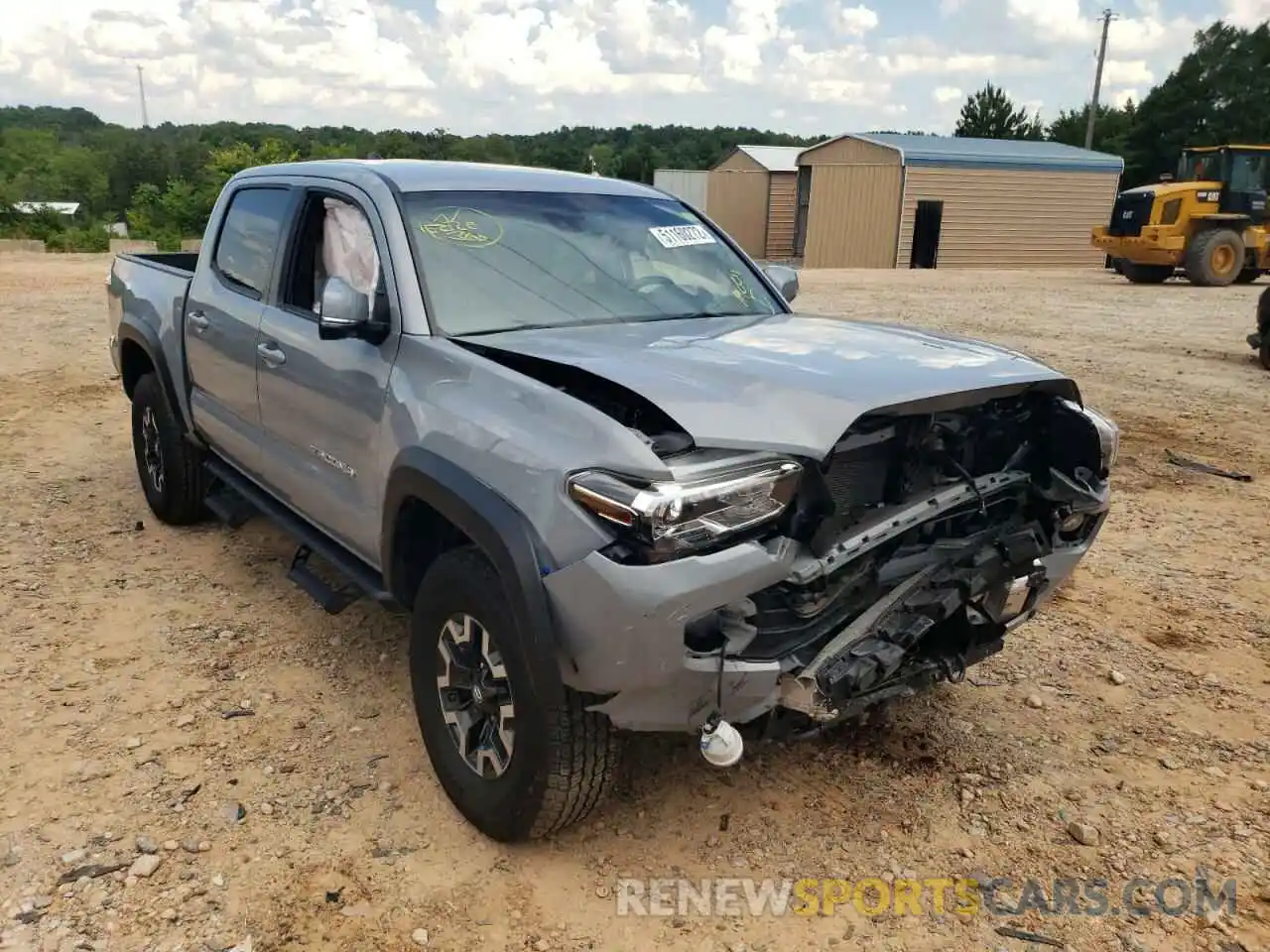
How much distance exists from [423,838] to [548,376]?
1.42m

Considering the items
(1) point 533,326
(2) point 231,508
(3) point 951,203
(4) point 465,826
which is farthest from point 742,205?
(4) point 465,826

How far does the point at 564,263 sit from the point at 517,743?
5.98 feet

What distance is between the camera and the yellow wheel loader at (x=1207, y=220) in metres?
19.6

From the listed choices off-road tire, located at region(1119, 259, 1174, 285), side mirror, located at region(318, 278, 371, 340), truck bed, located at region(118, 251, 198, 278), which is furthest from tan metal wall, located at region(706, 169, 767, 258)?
side mirror, located at region(318, 278, 371, 340)

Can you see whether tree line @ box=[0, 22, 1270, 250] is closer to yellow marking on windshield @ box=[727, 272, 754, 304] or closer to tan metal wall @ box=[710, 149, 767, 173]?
tan metal wall @ box=[710, 149, 767, 173]

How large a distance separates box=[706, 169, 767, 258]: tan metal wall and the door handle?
3114cm

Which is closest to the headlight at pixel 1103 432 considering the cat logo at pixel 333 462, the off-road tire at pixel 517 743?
the off-road tire at pixel 517 743

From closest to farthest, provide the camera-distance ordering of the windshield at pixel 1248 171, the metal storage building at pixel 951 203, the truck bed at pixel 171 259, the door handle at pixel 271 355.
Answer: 1. the door handle at pixel 271 355
2. the truck bed at pixel 171 259
3. the windshield at pixel 1248 171
4. the metal storage building at pixel 951 203

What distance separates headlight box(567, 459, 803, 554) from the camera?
229cm

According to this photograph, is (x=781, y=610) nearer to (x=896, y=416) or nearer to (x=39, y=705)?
(x=896, y=416)

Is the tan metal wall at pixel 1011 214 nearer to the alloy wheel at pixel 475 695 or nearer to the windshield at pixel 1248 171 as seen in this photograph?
the windshield at pixel 1248 171

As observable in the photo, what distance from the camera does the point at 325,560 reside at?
392cm

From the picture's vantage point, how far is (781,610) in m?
2.55

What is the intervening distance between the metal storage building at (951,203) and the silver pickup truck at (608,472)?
1002 inches
